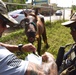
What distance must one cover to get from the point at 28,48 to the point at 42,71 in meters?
0.91

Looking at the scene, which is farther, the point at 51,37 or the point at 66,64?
the point at 51,37

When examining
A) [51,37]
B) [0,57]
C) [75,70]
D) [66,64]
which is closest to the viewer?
[0,57]

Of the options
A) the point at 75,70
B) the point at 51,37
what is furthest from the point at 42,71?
the point at 51,37

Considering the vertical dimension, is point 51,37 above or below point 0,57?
below

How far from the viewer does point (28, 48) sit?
2457 mm

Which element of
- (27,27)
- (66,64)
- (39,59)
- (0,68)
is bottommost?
(27,27)

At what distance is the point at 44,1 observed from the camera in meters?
24.8

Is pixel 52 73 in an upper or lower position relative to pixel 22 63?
lower

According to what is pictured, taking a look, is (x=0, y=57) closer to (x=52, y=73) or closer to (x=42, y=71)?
(x=42, y=71)

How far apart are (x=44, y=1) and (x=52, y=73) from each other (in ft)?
76.9

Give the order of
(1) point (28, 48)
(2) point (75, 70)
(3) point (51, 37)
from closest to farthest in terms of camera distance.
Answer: (2) point (75, 70) < (1) point (28, 48) < (3) point (51, 37)

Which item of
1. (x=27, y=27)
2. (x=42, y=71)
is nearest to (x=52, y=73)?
(x=42, y=71)

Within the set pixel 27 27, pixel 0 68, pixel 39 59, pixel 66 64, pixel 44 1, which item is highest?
pixel 0 68

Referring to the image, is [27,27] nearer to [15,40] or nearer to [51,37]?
[15,40]
